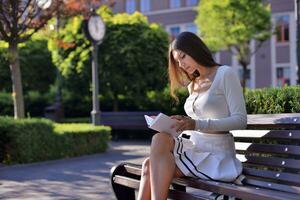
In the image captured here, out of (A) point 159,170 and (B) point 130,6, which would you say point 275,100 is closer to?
(A) point 159,170

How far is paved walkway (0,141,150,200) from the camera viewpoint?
23.2ft

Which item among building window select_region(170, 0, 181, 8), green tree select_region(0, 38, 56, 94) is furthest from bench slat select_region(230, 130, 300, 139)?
building window select_region(170, 0, 181, 8)

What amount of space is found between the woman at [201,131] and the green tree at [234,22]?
838 inches

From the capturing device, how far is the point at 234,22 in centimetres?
2648

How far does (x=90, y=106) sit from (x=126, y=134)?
7492 millimetres

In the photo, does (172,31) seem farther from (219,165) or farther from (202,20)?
(219,165)

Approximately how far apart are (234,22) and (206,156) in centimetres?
2302

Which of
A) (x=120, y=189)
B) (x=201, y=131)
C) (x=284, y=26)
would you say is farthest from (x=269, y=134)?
(x=284, y=26)

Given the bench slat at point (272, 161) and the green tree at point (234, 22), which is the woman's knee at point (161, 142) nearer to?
the bench slat at point (272, 161)

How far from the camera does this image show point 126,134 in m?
18.6

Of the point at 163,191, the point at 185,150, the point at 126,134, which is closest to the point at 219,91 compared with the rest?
the point at 185,150

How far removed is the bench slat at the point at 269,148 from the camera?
4059 millimetres

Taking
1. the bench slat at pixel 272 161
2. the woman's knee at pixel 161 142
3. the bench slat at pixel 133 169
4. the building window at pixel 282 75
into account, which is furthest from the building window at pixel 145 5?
the woman's knee at pixel 161 142

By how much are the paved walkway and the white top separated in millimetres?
1853
